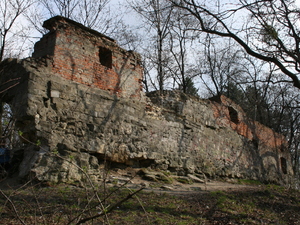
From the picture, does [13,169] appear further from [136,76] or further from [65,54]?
[136,76]

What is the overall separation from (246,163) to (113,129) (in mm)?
6398

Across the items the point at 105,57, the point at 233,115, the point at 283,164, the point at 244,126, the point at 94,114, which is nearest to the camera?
the point at 94,114

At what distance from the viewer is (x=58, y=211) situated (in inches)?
154

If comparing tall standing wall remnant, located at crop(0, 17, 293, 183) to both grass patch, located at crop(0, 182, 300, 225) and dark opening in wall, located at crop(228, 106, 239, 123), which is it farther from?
dark opening in wall, located at crop(228, 106, 239, 123)

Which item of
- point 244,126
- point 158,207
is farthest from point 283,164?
point 158,207

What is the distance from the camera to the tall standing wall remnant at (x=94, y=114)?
573 centimetres

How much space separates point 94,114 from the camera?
6613 mm

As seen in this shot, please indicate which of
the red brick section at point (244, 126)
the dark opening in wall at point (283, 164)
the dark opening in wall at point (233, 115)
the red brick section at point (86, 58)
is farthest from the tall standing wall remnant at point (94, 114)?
the dark opening in wall at point (283, 164)

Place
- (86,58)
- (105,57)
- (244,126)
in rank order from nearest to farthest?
(86,58) < (105,57) < (244,126)

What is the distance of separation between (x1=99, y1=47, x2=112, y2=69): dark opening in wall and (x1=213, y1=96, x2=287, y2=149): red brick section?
4488mm

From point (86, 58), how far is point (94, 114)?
1.31m

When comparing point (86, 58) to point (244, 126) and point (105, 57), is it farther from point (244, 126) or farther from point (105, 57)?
point (244, 126)

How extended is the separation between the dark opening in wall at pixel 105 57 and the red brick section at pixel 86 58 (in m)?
0.03

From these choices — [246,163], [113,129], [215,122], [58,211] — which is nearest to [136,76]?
[113,129]
